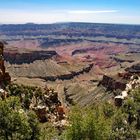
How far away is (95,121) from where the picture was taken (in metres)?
76.2

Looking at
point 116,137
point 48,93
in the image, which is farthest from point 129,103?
point 48,93

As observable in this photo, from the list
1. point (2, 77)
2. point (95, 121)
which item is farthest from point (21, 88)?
point (95, 121)

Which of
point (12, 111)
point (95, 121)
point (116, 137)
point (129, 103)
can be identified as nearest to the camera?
point (12, 111)

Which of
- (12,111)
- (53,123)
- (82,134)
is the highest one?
(12,111)

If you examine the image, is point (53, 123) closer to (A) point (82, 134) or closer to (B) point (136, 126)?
(B) point (136, 126)

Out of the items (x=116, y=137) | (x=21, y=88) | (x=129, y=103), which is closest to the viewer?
(x=116, y=137)

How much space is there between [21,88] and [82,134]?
4085 cm

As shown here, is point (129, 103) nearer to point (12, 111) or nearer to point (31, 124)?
point (31, 124)

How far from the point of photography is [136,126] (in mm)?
95938

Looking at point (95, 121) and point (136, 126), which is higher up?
point (95, 121)

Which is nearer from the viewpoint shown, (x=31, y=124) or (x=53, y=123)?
(x=31, y=124)

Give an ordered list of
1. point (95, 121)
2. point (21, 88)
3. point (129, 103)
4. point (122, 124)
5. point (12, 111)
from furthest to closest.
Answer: point (21, 88) → point (129, 103) → point (122, 124) → point (95, 121) → point (12, 111)

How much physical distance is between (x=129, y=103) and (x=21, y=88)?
28.4m

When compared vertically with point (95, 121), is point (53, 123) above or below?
below
